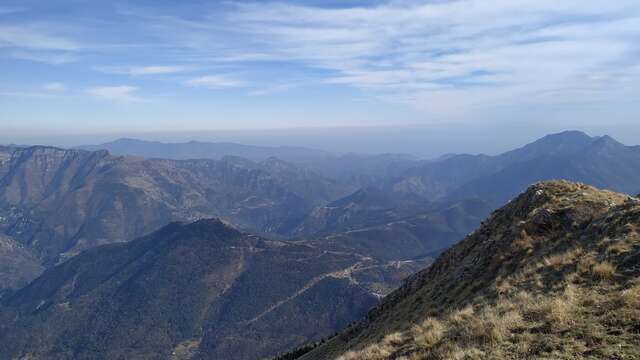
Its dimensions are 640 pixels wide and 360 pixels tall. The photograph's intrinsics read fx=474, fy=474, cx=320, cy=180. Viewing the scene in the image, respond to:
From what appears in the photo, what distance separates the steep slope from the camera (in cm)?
1898

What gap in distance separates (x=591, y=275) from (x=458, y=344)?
979 cm

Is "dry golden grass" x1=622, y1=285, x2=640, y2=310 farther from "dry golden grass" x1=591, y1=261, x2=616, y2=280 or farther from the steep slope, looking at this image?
"dry golden grass" x1=591, y1=261, x2=616, y2=280

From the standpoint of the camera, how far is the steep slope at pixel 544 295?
1898cm

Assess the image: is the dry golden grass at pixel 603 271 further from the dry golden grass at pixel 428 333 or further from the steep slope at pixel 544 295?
the dry golden grass at pixel 428 333

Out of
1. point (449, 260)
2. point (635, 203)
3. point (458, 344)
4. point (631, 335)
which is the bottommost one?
point (449, 260)

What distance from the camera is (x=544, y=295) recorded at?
24.5 meters

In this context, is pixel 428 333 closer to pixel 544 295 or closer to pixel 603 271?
pixel 544 295

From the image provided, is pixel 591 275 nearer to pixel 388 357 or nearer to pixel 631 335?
pixel 631 335

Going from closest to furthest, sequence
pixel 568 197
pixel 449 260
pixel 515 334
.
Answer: pixel 515 334 → pixel 568 197 → pixel 449 260

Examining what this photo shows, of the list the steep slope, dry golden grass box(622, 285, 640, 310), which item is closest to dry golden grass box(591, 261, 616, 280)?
the steep slope

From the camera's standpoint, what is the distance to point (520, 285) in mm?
27984

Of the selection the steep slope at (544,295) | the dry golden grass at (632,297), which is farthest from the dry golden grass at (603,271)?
the dry golden grass at (632,297)

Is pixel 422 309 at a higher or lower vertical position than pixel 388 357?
lower

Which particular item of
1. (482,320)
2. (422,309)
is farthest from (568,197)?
(482,320)
